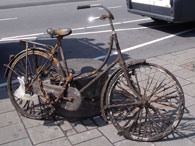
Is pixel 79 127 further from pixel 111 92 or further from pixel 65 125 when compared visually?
pixel 111 92

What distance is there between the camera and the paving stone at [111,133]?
3967 mm

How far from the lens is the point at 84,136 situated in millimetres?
4043

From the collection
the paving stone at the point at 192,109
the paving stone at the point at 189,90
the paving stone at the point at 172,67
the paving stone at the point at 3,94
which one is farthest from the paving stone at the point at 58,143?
the paving stone at the point at 172,67

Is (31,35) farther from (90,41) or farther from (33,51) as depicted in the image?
(33,51)

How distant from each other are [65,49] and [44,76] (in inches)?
145

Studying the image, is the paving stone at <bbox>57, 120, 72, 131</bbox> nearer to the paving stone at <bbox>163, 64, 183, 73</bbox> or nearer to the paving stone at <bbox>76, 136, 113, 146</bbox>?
the paving stone at <bbox>76, 136, 113, 146</bbox>

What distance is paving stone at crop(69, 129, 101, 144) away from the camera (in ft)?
13.0

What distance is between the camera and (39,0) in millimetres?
17328

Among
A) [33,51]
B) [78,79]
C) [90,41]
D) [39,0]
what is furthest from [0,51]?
[39,0]

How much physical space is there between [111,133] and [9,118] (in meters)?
1.52

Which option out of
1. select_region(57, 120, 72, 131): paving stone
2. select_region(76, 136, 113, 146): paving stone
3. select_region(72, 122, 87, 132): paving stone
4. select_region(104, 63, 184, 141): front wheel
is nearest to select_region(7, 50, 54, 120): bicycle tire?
select_region(57, 120, 72, 131): paving stone

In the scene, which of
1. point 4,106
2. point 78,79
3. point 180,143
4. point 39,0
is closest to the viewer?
point 180,143

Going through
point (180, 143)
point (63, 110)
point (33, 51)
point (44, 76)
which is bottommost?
point (180, 143)

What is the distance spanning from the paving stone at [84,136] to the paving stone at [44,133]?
7.4 inches
